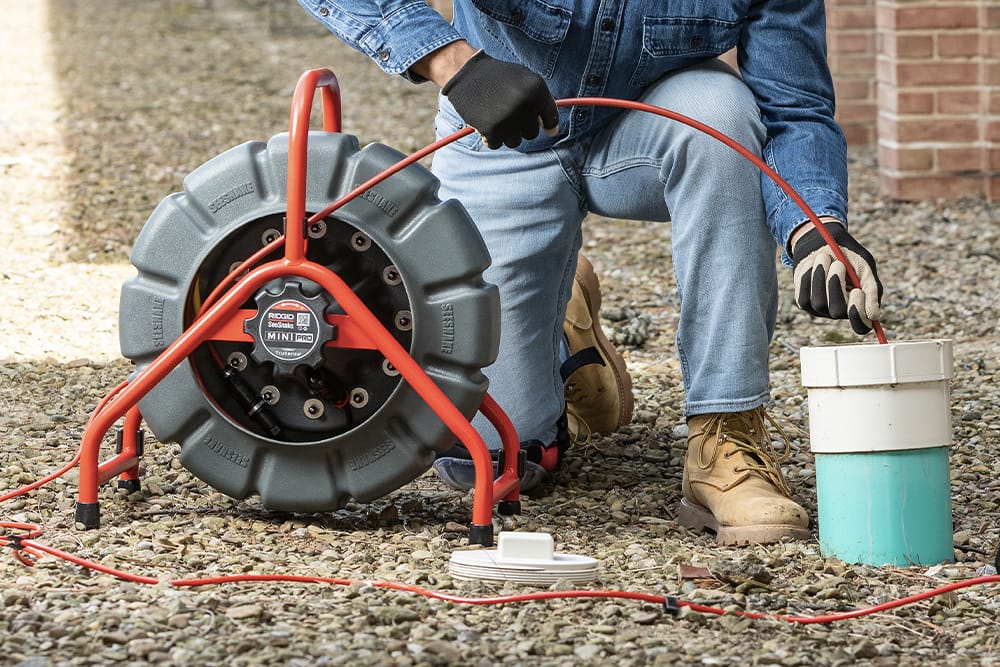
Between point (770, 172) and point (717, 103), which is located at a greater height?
point (717, 103)

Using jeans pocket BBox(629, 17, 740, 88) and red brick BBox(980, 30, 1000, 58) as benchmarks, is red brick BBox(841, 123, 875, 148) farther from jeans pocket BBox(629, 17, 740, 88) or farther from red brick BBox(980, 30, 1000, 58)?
jeans pocket BBox(629, 17, 740, 88)

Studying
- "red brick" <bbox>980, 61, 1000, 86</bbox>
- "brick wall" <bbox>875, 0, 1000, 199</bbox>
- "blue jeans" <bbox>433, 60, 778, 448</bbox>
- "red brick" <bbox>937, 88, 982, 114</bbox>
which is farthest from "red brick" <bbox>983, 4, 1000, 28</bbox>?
"blue jeans" <bbox>433, 60, 778, 448</bbox>

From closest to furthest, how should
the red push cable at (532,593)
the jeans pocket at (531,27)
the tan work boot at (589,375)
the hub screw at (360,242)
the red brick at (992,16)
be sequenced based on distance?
the red push cable at (532,593)
the hub screw at (360,242)
the jeans pocket at (531,27)
the tan work boot at (589,375)
the red brick at (992,16)

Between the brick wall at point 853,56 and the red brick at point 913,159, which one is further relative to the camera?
the brick wall at point 853,56

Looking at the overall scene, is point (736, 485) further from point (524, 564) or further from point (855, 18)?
point (855, 18)

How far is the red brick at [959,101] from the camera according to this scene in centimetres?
511

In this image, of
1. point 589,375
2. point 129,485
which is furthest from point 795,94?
point 129,485

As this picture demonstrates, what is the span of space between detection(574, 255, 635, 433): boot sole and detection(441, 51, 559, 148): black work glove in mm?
821

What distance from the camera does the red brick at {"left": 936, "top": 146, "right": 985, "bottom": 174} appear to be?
5.16 meters

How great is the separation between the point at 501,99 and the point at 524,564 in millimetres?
674

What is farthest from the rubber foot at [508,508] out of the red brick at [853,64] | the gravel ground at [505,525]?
the red brick at [853,64]

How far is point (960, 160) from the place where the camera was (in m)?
5.18

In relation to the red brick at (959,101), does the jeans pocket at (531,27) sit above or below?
below

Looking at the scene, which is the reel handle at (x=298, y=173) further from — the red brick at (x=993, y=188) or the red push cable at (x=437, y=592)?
the red brick at (x=993, y=188)
